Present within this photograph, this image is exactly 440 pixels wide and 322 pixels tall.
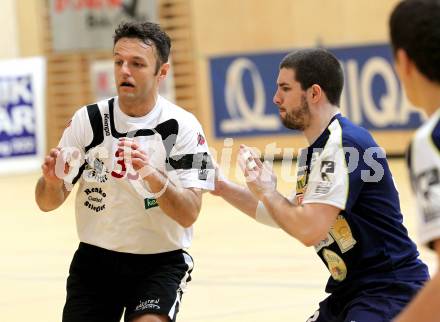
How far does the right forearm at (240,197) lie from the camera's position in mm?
5012

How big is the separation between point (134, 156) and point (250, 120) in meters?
12.2

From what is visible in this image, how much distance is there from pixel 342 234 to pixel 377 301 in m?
0.33

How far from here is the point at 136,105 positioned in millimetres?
4984

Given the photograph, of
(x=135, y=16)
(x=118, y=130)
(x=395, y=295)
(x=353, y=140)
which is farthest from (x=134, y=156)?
(x=135, y=16)

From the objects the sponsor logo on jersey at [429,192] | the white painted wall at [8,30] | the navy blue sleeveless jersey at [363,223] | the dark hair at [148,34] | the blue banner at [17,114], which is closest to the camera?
the sponsor logo on jersey at [429,192]

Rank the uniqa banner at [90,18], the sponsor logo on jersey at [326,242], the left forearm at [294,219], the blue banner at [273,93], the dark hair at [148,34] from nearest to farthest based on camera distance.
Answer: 1. the left forearm at [294,219]
2. the sponsor logo on jersey at [326,242]
3. the dark hair at [148,34]
4. the blue banner at [273,93]
5. the uniqa banner at [90,18]

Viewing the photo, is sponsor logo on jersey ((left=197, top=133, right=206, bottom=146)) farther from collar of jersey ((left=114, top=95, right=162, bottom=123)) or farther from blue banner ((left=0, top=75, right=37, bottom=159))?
blue banner ((left=0, top=75, right=37, bottom=159))

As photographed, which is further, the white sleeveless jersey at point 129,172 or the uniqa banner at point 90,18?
the uniqa banner at point 90,18

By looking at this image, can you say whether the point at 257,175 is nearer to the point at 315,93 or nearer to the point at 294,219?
the point at 294,219

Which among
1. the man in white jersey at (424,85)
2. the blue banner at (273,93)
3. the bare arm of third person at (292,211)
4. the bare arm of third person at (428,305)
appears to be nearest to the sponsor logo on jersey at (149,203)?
the bare arm of third person at (292,211)

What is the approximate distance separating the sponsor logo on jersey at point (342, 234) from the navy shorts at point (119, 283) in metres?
0.93

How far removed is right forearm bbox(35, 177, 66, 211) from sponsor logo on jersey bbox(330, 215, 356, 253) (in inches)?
54.1

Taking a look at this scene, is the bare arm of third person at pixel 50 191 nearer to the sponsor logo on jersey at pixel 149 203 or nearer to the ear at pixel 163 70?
the sponsor logo on jersey at pixel 149 203

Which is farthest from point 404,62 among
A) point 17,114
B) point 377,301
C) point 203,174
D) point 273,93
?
point 17,114
